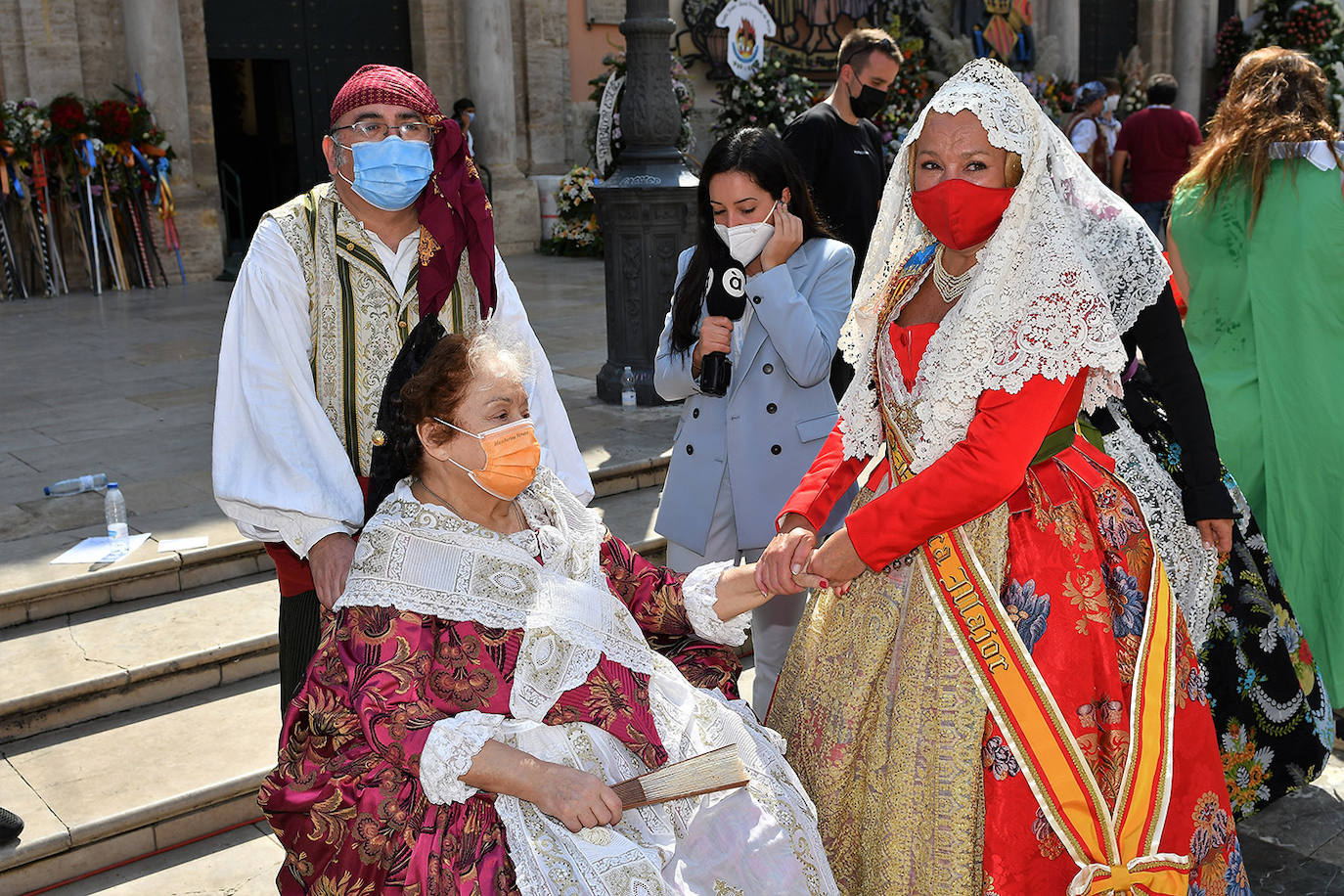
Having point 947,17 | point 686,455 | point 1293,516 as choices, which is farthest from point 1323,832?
point 947,17

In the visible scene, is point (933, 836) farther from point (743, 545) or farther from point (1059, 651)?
point (743, 545)

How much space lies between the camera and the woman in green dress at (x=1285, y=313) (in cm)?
390

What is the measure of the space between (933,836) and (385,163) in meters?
1.74

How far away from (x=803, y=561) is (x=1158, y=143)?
357 inches

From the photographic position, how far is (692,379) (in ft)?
11.1

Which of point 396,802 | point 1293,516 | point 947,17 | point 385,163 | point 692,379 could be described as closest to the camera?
point 396,802

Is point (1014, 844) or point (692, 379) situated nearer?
point (1014, 844)

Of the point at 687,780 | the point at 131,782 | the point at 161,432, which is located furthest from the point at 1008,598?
the point at 161,432

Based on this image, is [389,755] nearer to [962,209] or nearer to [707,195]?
[962,209]

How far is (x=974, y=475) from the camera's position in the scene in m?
2.32

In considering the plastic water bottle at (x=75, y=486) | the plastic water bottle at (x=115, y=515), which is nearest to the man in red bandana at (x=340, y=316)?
the plastic water bottle at (x=115, y=515)

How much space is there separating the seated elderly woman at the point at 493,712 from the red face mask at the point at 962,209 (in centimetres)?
81

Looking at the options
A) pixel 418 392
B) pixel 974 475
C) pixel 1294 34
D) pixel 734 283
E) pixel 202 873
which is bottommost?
pixel 202 873

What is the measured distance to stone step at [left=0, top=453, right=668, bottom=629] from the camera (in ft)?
13.8
